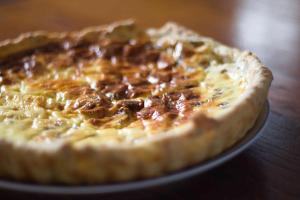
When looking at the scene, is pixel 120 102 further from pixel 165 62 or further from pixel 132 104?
pixel 165 62

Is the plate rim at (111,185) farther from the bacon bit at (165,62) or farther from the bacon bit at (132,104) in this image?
the bacon bit at (165,62)

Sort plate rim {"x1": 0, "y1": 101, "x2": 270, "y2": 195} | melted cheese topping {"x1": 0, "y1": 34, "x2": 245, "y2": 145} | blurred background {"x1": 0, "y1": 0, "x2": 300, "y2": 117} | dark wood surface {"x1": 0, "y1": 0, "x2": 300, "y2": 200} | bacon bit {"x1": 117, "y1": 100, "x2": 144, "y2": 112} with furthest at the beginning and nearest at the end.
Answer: blurred background {"x1": 0, "y1": 0, "x2": 300, "y2": 117} < bacon bit {"x1": 117, "y1": 100, "x2": 144, "y2": 112} < melted cheese topping {"x1": 0, "y1": 34, "x2": 245, "y2": 145} < dark wood surface {"x1": 0, "y1": 0, "x2": 300, "y2": 200} < plate rim {"x1": 0, "y1": 101, "x2": 270, "y2": 195}

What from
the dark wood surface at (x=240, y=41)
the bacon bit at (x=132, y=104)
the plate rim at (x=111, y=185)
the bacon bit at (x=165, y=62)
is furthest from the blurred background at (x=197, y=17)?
the plate rim at (x=111, y=185)

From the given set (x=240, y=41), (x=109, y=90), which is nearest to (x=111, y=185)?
(x=109, y=90)

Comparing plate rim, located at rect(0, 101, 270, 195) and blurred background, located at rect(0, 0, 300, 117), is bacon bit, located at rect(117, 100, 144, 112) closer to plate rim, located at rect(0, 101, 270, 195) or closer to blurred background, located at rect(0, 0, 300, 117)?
plate rim, located at rect(0, 101, 270, 195)

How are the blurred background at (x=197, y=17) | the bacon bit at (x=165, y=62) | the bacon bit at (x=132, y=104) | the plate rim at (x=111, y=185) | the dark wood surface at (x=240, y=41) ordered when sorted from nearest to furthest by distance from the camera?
the plate rim at (x=111, y=185), the dark wood surface at (x=240, y=41), the bacon bit at (x=132, y=104), the bacon bit at (x=165, y=62), the blurred background at (x=197, y=17)

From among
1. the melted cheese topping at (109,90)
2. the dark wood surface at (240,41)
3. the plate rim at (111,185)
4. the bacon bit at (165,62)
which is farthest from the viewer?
the bacon bit at (165,62)

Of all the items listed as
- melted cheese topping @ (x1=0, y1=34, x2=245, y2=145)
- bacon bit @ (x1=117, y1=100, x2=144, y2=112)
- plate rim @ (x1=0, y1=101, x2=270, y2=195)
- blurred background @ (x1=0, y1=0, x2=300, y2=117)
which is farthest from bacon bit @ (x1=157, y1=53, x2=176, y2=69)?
plate rim @ (x1=0, y1=101, x2=270, y2=195)
